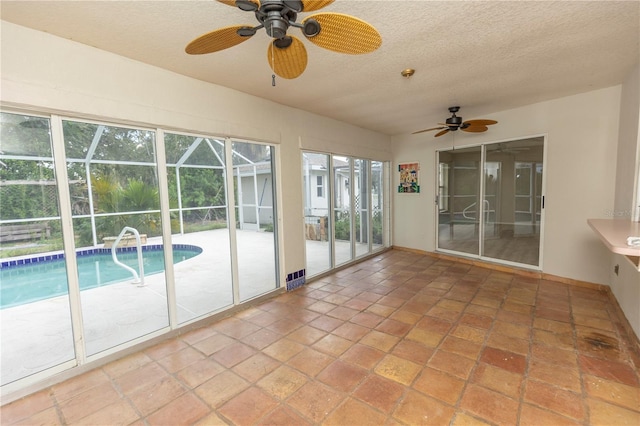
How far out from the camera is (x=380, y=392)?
6.08ft

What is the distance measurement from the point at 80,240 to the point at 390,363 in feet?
8.91

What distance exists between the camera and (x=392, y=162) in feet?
19.3

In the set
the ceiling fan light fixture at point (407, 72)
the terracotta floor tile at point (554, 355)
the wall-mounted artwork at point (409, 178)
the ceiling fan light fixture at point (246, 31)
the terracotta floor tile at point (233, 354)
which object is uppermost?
the ceiling fan light fixture at point (407, 72)

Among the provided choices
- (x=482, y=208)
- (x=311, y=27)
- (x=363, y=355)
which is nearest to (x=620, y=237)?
(x=363, y=355)

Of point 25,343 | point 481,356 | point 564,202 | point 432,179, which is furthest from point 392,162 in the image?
point 25,343

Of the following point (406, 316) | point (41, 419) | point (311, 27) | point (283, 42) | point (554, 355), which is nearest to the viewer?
point (311, 27)

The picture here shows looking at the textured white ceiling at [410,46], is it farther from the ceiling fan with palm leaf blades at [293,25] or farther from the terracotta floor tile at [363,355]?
the terracotta floor tile at [363,355]

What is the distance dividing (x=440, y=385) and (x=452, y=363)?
299 mm

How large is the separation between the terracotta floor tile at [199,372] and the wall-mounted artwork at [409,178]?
15.3 feet

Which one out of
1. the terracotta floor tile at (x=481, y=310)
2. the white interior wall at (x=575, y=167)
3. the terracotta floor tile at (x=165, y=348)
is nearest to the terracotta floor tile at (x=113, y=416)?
the terracotta floor tile at (x=165, y=348)

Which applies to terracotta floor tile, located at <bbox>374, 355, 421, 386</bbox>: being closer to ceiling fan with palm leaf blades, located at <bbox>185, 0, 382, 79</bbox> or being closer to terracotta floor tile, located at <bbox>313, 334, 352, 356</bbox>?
terracotta floor tile, located at <bbox>313, 334, 352, 356</bbox>

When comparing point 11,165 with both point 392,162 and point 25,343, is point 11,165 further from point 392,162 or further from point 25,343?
point 392,162

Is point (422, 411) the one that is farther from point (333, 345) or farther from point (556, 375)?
point (556, 375)

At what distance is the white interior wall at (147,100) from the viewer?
1856mm
